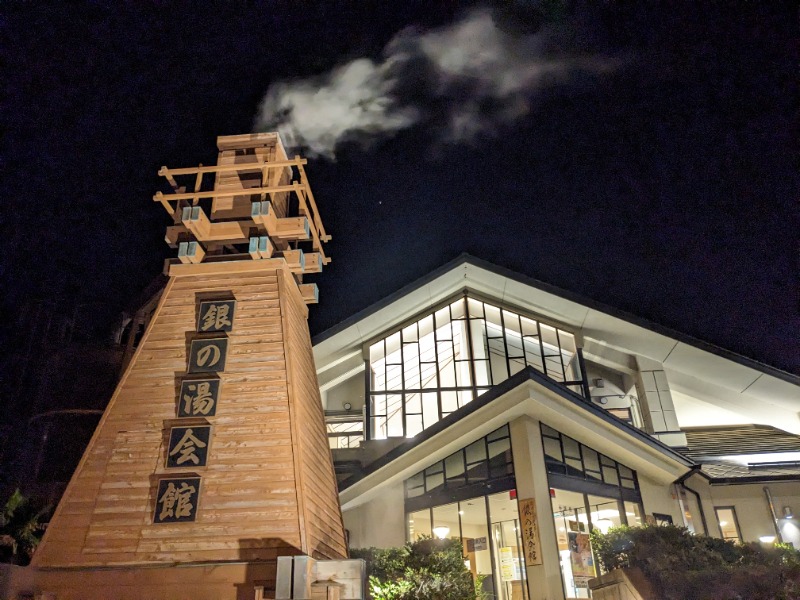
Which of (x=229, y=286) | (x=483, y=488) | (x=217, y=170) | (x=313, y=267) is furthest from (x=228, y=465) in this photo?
(x=483, y=488)

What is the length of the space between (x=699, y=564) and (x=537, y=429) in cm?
454

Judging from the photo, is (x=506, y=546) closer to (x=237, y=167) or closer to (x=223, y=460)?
(x=223, y=460)

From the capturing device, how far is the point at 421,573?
10297 mm

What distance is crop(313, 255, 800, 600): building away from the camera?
41.7 feet

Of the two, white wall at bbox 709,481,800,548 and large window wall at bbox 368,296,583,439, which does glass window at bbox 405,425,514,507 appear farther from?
white wall at bbox 709,481,800,548

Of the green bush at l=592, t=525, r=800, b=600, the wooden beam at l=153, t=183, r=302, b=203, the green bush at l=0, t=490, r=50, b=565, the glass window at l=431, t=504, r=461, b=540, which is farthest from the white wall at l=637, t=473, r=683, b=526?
the green bush at l=0, t=490, r=50, b=565

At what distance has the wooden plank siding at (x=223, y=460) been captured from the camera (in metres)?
6.86

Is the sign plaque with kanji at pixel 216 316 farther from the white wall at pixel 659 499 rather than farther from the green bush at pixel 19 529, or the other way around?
the white wall at pixel 659 499

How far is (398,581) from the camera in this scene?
10.1m

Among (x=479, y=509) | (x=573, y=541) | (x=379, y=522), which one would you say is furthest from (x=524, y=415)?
(x=379, y=522)

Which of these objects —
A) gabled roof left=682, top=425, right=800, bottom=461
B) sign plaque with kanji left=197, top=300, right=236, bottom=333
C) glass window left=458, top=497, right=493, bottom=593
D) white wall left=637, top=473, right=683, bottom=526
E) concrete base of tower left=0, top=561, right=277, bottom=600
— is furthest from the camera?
gabled roof left=682, top=425, right=800, bottom=461

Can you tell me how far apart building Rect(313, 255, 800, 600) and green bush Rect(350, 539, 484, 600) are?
2.02 meters

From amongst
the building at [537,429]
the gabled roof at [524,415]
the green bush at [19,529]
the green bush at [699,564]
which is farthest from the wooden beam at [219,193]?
the green bush at [699,564]

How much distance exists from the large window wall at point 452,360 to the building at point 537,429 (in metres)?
0.06
